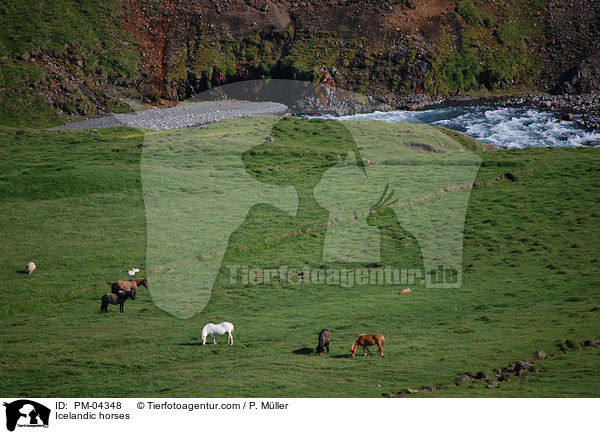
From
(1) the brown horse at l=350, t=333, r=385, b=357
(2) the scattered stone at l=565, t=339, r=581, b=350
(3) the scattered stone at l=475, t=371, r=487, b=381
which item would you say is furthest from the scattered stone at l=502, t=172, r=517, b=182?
(3) the scattered stone at l=475, t=371, r=487, b=381

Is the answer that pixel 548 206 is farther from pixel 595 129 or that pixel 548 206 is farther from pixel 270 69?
pixel 270 69

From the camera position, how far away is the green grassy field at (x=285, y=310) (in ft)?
71.8

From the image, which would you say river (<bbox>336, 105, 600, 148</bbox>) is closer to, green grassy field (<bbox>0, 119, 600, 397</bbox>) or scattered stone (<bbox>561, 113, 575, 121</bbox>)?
scattered stone (<bbox>561, 113, 575, 121</bbox>)

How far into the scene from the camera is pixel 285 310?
30219mm

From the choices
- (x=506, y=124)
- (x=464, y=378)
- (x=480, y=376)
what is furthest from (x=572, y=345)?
(x=506, y=124)

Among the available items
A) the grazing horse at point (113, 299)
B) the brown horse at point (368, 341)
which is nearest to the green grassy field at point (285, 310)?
the brown horse at point (368, 341)

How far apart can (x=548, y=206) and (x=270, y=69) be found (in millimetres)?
55846

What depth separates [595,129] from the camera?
7194cm
